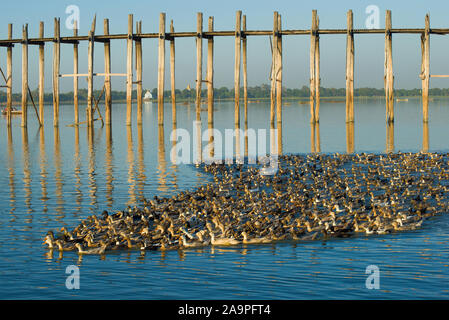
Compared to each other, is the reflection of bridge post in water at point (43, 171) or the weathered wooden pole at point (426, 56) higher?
the weathered wooden pole at point (426, 56)

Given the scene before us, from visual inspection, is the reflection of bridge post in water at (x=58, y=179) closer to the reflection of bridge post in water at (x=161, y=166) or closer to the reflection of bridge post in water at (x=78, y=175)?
the reflection of bridge post in water at (x=78, y=175)

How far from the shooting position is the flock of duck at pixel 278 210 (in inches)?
810

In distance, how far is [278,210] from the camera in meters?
24.5

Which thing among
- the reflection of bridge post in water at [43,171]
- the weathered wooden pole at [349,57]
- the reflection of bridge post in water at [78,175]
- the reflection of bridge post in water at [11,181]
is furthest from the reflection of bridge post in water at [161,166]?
the weathered wooden pole at [349,57]

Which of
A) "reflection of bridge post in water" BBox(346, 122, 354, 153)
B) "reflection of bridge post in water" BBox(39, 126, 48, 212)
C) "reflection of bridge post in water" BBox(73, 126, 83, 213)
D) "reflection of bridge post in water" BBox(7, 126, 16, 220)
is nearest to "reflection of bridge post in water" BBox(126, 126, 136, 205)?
"reflection of bridge post in water" BBox(73, 126, 83, 213)

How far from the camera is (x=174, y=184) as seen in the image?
3388cm

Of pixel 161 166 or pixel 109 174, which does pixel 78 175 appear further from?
pixel 161 166

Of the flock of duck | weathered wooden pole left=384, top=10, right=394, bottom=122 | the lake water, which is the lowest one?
the lake water

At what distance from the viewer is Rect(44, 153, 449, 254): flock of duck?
2058cm

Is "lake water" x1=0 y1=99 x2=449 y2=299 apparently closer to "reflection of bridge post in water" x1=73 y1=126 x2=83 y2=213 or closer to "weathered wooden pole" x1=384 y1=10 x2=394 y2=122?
"reflection of bridge post in water" x1=73 y1=126 x2=83 y2=213

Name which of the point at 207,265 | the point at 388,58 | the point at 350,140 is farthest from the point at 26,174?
the point at 388,58

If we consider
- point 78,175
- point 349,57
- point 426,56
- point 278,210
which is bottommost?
point 278,210
